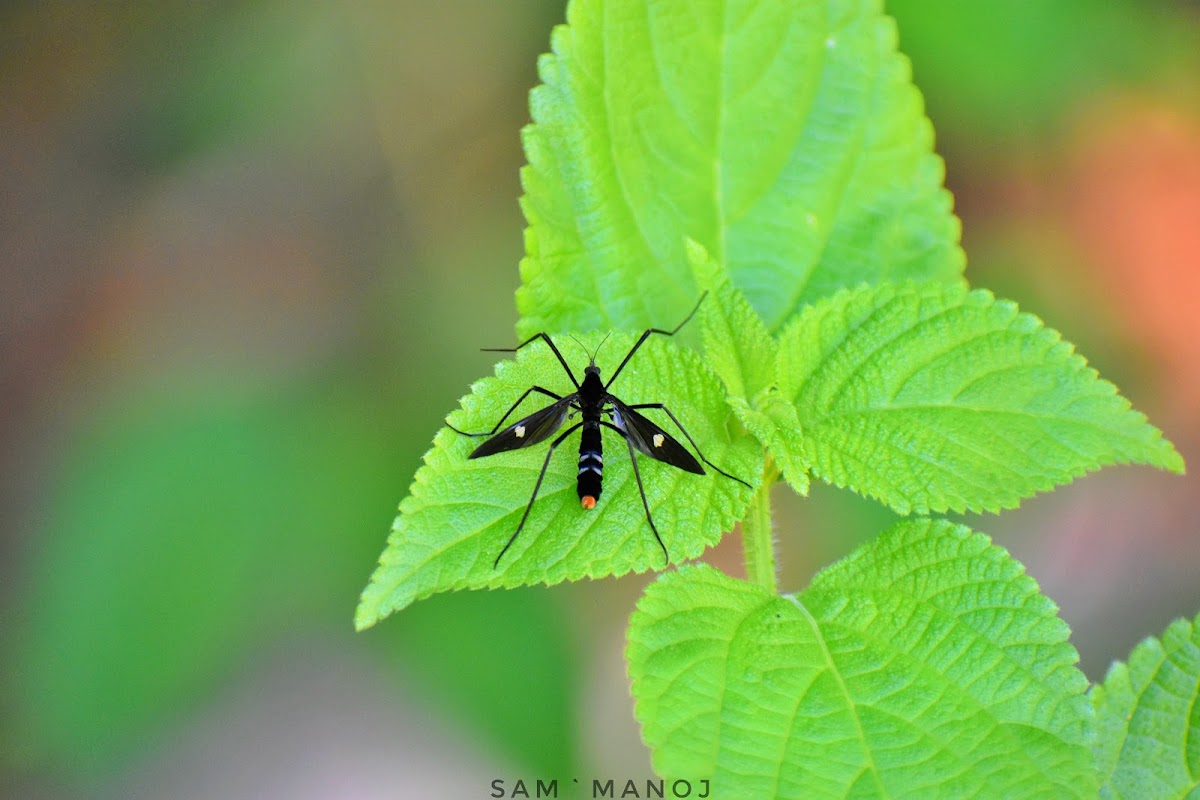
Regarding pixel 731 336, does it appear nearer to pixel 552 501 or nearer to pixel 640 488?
pixel 640 488

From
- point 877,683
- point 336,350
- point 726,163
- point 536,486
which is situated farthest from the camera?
point 336,350

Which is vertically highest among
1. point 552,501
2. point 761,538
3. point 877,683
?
point 552,501

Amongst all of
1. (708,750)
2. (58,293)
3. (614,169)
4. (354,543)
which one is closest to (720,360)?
(614,169)

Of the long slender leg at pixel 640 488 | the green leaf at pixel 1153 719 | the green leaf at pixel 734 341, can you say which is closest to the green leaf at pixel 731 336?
the green leaf at pixel 734 341

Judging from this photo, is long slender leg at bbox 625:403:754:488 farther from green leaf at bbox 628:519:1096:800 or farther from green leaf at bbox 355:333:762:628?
green leaf at bbox 628:519:1096:800

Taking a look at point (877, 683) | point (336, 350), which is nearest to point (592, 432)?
point (877, 683)

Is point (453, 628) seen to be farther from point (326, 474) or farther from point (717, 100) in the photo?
point (717, 100)
